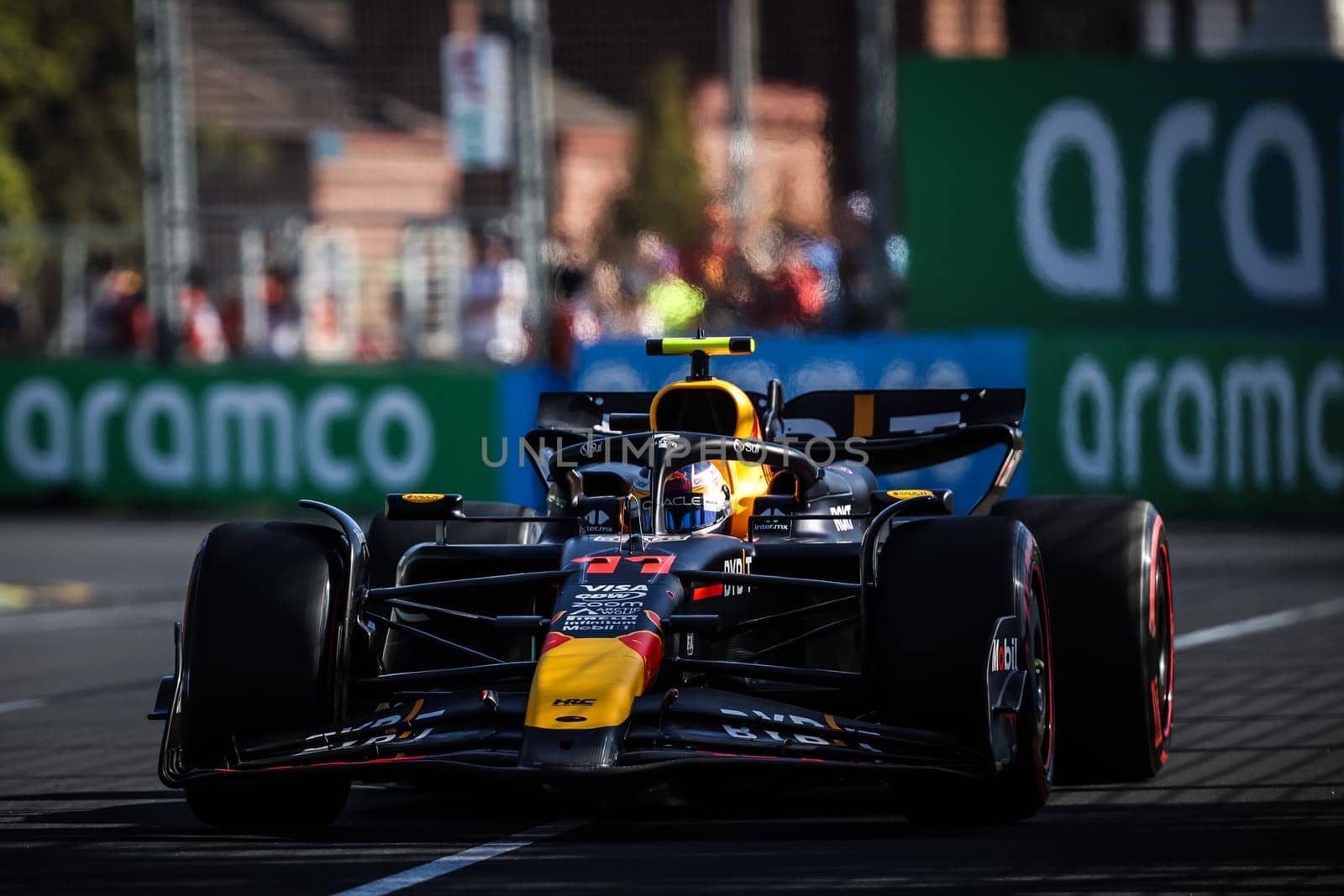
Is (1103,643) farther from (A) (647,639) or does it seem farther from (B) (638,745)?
(B) (638,745)

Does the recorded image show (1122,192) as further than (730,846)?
Yes

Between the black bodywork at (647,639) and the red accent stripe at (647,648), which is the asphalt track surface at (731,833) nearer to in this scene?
the black bodywork at (647,639)

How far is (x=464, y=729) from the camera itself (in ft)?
22.6

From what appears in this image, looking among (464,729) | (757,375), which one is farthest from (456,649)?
(757,375)

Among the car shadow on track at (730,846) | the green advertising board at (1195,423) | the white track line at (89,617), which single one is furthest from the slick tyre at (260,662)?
the green advertising board at (1195,423)

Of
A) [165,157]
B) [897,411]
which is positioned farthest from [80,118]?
[897,411]

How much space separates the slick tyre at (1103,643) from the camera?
798 centimetres

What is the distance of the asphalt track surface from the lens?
6289 mm

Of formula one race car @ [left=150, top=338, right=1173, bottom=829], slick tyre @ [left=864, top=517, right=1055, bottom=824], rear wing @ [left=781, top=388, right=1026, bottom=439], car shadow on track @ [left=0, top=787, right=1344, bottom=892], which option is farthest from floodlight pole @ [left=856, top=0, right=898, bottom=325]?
slick tyre @ [left=864, top=517, right=1055, bottom=824]

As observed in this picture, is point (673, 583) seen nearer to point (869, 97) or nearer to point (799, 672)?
point (799, 672)

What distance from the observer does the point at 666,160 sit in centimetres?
5025

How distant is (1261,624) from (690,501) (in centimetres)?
574

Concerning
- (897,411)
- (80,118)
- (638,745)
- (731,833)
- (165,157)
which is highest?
(80,118)

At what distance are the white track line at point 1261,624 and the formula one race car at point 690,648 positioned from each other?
381cm
